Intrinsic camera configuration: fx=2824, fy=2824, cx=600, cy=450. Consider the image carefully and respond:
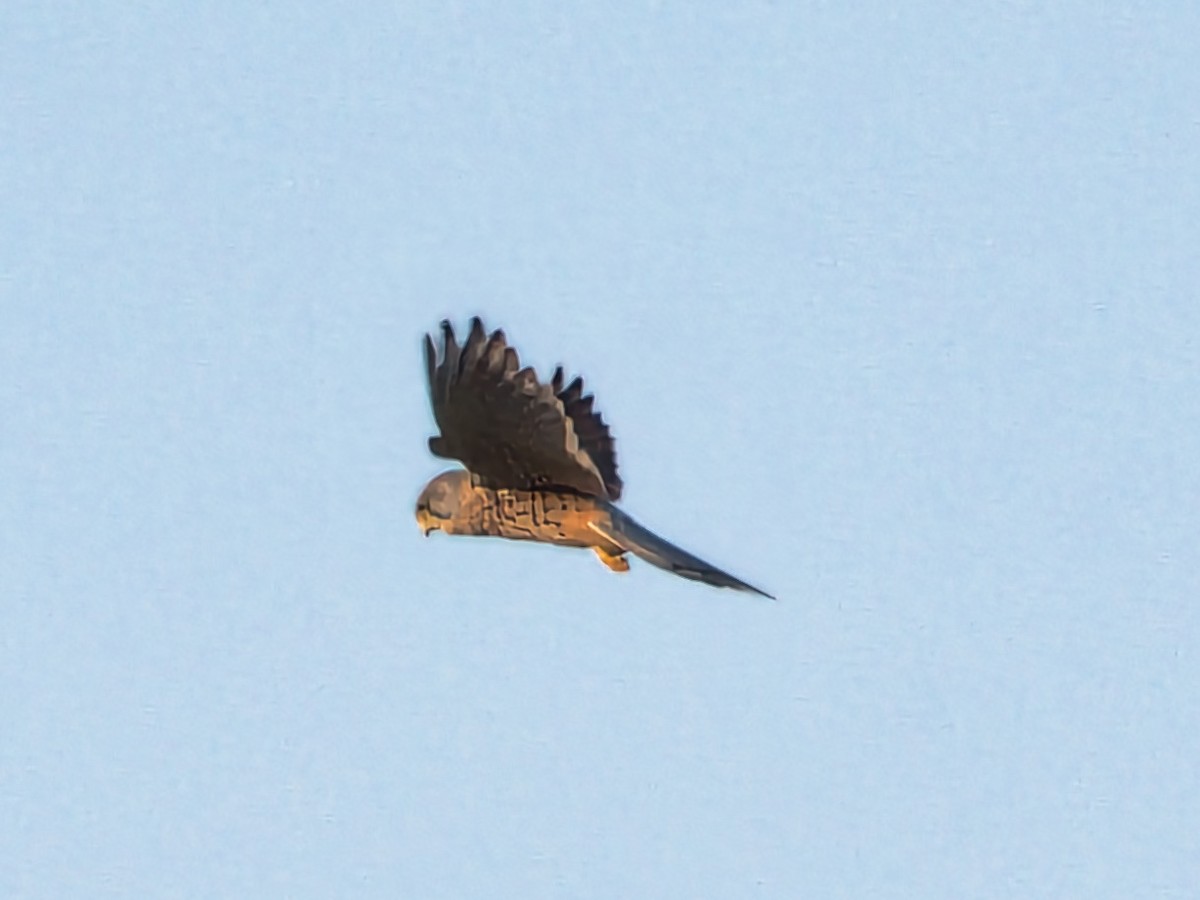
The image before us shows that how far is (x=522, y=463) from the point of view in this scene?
460 inches

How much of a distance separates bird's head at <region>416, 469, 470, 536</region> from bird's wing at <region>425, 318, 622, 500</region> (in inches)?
6.9

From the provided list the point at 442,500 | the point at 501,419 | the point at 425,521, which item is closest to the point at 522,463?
the point at 501,419

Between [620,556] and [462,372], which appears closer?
[462,372]

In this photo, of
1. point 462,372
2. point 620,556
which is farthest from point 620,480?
point 462,372

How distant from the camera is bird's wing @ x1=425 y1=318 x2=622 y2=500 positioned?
36.5ft

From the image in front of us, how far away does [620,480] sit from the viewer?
40.6 ft

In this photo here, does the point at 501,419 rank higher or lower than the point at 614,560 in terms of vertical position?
higher

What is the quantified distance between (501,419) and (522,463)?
37 centimetres

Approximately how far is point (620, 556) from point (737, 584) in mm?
819

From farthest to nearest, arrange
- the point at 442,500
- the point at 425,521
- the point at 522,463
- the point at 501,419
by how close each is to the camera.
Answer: the point at 425,521
the point at 442,500
the point at 522,463
the point at 501,419

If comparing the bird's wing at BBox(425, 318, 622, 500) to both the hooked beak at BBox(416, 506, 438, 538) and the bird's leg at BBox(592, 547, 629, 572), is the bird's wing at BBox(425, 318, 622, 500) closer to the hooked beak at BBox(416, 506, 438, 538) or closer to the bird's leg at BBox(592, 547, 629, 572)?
the bird's leg at BBox(592, 547, 629, 572)

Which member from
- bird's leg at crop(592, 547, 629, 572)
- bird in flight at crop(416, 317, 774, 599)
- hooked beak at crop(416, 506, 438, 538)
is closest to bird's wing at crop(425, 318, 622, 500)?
bird in flight at crop(416, 317, 774, 599)

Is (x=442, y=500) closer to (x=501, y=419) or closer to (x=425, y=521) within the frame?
(x=425, y=521)

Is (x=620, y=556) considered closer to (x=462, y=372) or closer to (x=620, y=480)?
(x=620, y=480)
